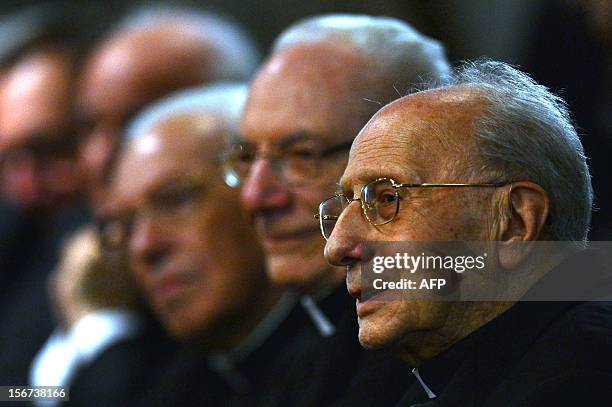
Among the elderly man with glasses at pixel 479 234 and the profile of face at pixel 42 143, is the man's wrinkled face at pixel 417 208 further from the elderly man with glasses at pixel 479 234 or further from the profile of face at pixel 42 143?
the profile of face at pixel 42 143

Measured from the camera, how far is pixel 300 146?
2750 millimetres

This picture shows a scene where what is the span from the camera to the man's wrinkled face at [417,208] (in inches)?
77.7

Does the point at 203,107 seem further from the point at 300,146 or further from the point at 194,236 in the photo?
the point at 300,146

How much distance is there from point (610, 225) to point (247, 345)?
1.24m

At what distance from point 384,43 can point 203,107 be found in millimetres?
860

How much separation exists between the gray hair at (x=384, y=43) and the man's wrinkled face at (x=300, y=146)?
0.04 meters

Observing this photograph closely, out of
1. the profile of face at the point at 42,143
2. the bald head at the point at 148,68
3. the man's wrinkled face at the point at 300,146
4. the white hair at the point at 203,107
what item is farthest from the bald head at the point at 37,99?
the man's wrinkled face at the point at 300,146

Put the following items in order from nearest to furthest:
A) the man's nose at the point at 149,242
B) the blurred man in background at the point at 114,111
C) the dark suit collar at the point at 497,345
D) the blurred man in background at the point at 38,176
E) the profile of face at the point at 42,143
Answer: the dark suit collar at the point at 497,345 → the man's nose at the point at 149,242 → the blurred man in background at the point at 114,111 → the blurred man in background at the point at 38,176 → the profile of face at the point at 42,143

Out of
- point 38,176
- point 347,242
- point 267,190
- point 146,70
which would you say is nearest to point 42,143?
point 38,176

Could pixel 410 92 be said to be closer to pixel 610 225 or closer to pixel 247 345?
pixel 610 225

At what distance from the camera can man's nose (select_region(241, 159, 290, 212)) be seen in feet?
9.04

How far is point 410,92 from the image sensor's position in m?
2.17

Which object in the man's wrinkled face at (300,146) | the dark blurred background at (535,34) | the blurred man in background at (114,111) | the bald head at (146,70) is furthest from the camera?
the bald head at (146,70)

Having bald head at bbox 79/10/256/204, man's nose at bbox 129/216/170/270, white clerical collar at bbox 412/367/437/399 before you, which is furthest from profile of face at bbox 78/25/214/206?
white clerical collar at bbox 412/367/437/399
